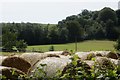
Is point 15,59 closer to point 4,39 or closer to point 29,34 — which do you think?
point 4,39

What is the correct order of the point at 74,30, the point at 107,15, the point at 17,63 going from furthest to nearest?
the point at 74,30, the point at 107,15, the point at 17,63

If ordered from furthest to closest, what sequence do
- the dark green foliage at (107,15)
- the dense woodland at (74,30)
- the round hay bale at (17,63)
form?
the dark green foliage at (107,15)
the dense woodland at (74,30)
the round hay bale at (17,63)

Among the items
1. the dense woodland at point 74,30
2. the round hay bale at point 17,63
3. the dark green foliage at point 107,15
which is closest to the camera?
the round hay bale at point 17,63

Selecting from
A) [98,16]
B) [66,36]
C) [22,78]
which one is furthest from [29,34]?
[22,78]

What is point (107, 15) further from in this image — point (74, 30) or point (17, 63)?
point (17, 63)

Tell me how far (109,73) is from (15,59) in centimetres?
637

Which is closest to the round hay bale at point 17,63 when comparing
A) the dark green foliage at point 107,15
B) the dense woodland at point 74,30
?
the dense woodland at point 74,30

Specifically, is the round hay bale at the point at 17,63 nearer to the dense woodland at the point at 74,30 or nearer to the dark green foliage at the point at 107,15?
the dense woodland at the point at 74,30

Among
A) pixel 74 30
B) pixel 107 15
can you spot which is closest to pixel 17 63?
pixel 107 15

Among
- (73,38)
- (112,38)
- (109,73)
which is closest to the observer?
(109,73)

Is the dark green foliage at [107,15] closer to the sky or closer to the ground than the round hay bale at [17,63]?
closer to the sky

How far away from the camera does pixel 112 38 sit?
266ft

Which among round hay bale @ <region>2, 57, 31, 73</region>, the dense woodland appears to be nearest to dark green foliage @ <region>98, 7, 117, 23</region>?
the dense woodland

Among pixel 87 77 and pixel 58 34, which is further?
pixel 58 34
